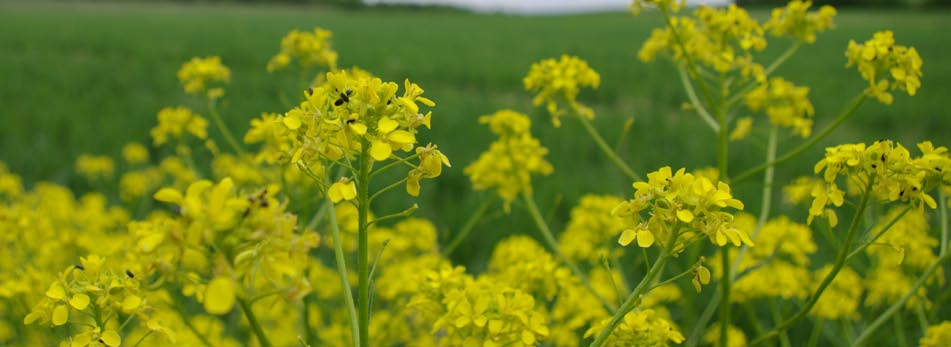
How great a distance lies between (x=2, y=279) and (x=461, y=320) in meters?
1.53

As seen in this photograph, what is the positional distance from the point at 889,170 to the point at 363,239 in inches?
39.6

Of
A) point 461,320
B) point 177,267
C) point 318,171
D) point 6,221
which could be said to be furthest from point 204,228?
point 6,221

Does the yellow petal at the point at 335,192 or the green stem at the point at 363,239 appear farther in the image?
the green stem at the point at 363,239

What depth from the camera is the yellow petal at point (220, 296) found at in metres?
0.81

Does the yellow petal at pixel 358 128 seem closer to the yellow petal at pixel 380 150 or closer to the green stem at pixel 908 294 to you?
the yellow petal at pixel 380 150

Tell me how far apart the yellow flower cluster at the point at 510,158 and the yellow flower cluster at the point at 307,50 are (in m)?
0.61

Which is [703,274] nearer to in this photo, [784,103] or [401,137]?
[401,137]

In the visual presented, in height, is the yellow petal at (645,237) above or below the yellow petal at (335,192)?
below

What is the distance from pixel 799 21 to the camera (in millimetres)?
2256

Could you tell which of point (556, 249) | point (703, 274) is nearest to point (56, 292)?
point (703, 274)

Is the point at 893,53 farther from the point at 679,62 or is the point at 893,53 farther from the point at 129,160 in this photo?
the point at 129,160

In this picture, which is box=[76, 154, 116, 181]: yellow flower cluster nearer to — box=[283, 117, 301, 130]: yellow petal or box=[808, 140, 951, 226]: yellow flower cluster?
box=[283, 117, 301, 130]: yellow petal

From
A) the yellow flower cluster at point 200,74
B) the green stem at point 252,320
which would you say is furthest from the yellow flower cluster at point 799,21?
the yellow flower cluster at point 200,74

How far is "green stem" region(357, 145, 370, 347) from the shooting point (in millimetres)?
1141
